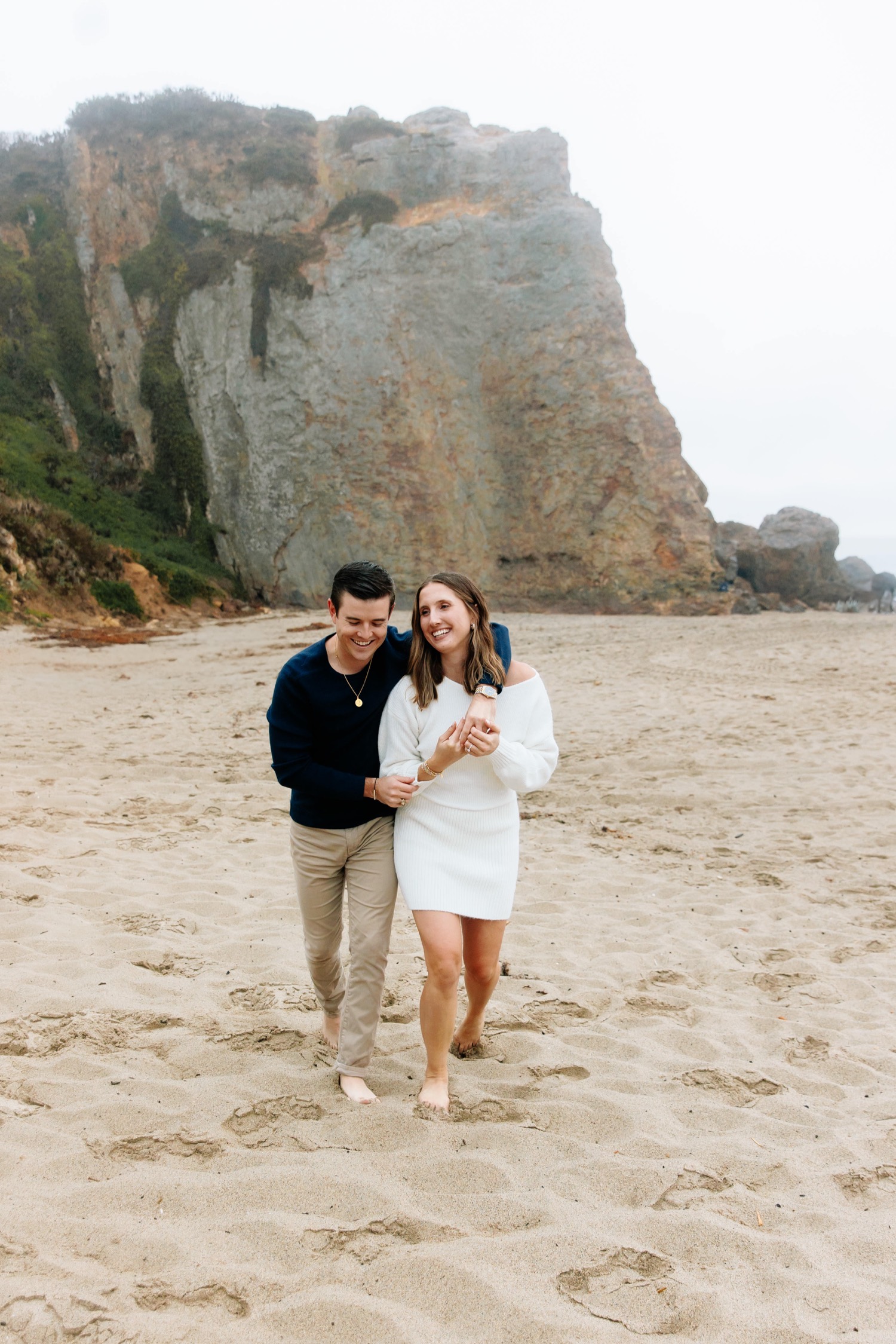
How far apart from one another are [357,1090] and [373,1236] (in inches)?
28.5

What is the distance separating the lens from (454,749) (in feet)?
9.15

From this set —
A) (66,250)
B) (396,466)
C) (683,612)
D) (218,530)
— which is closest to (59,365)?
(66,250)

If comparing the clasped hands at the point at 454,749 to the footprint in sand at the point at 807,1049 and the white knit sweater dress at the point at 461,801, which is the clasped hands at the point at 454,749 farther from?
the footprint in sand at the point at 807,1049

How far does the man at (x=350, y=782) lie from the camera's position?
2.89 meters

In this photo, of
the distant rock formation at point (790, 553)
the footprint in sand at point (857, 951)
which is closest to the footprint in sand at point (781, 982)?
the footprint in sand at point (857, 951)

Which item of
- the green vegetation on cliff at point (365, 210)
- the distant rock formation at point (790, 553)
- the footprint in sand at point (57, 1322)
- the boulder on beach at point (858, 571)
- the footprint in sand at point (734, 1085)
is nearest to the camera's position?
the footprint in sand at point (57, 1322)

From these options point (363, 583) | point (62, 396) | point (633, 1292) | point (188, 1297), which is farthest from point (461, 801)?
point (62, 396)

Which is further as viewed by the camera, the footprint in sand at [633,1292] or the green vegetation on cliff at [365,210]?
the green vegetation on cliff at [365,210]

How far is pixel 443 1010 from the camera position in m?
2.88

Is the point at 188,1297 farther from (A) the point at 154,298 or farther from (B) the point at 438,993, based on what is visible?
(A) the point at 154,298

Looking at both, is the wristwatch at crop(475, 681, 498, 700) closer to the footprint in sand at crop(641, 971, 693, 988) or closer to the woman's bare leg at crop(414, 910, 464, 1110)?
the woman's bare leg at crop(414, 910, 464, 1110)

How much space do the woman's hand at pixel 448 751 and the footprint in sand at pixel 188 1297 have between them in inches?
57.5

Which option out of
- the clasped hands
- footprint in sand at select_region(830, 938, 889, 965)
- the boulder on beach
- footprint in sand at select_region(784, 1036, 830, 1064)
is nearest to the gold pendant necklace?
the clasped hands

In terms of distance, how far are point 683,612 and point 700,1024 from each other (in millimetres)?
18430
